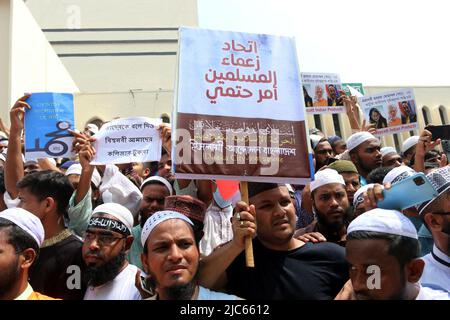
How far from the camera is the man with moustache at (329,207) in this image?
11.3 feet

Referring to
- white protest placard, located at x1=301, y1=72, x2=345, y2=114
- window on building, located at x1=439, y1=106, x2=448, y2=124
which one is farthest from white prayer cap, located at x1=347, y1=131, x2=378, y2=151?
window on building, located at x1=439, y1=106, x2=448, y2=124

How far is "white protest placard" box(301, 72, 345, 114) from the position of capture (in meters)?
6.61

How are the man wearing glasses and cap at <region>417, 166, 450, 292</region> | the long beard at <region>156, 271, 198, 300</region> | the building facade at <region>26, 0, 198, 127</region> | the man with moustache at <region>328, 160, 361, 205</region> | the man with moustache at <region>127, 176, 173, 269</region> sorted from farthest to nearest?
the building facade at <region>26, 0, 198, 127</region>
the man with moustache at <region>328, 160, 361, 205</region>
the man with moustache at <region>127, 176, 173, 269</region>
the man wearing glasses and cap at <region>417, 166, 450, 292</region>
the long beard at <region>156, 271, 198, 300</region>

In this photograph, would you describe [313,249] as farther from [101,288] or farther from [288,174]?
[101,288]

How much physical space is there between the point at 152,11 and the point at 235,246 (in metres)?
37.1

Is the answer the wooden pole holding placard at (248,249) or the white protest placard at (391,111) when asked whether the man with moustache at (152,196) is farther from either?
the white protest placard at (391,111)

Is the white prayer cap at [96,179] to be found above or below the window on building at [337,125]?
below

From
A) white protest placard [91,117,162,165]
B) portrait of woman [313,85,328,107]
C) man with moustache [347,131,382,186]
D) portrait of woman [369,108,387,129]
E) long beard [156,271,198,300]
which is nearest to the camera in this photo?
long beard [156,271,198,300]

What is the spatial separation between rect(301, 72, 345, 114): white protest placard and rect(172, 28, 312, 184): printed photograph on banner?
3666 millimetres

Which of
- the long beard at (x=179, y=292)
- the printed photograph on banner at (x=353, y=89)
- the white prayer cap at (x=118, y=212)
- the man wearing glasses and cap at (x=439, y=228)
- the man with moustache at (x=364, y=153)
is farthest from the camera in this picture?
the printed photograph on banner at (x=353, y=89)

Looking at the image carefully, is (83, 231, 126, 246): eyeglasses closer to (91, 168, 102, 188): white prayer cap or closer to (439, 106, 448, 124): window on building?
(91, 168, 102, 188): white prayer cap

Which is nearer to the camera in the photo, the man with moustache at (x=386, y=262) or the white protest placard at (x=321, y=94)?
the man with moustache at (x=386, y=262)

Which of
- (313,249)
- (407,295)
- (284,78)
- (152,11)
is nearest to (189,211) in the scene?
(313,249)

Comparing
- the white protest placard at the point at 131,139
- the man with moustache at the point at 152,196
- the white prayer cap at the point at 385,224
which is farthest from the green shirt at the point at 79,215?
the white prayer cap at the point at 385,224
